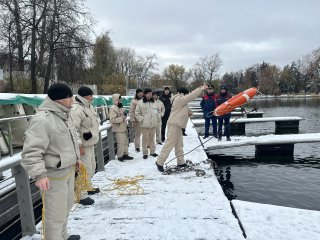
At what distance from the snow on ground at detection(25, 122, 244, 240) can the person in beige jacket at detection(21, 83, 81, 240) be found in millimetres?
814

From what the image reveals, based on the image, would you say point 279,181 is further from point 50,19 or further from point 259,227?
point 50,19

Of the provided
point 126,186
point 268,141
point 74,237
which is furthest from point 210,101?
point 74,237

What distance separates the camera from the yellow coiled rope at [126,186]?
5.74 meters

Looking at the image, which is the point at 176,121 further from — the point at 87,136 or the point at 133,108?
the point at 133,108

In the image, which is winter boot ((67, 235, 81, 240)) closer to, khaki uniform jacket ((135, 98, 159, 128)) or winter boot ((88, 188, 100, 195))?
winter boot ((88, 188, 100, 195))

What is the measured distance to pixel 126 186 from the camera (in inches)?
239

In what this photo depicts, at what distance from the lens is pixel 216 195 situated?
5391mm

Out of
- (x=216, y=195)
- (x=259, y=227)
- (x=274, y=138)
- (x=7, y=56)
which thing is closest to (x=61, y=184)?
(x=259, y=227)

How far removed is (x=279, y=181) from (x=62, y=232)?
6675 mm

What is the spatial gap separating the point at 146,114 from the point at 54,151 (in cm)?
515

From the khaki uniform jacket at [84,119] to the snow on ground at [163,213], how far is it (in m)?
1.07

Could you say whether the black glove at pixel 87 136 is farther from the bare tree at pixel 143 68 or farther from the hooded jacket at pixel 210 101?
the bare tree at pixel 143 68

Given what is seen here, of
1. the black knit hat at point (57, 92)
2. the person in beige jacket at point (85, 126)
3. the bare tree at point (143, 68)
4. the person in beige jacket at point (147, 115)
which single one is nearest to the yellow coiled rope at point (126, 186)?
the person in beige jacket at point (85, 126)

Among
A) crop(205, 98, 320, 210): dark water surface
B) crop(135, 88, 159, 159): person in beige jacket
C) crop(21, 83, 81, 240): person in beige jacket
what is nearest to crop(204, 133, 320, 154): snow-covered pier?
crop(205, 98, 320, 210): dark water surface
